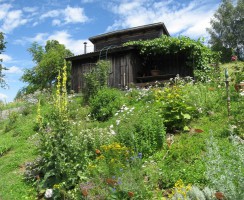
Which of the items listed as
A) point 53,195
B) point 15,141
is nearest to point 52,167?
point 53,195

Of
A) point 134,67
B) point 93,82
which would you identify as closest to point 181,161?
point 93,82

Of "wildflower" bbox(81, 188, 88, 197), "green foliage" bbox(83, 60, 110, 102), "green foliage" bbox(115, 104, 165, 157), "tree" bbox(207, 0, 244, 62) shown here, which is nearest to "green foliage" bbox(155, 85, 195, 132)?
"green foliage" bbox(115, 104, 165, 157)

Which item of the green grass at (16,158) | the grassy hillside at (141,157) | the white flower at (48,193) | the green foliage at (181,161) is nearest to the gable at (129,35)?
the green grass at (16,158)

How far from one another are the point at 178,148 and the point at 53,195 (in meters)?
2.91

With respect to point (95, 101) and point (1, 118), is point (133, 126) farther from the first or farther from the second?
point (1, 118)

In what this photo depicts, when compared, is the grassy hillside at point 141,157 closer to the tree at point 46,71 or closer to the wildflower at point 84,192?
the wildflower at point 84,192

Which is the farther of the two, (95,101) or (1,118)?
(1,118)

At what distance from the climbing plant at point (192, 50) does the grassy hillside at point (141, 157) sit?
653 centimetres

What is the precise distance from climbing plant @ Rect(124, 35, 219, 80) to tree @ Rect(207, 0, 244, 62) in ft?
86.3

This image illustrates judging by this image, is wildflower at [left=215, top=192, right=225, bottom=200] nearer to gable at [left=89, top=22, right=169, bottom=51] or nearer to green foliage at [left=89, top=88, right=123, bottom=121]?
green foliage at [left=89, top=88, right=123, bottom=121]

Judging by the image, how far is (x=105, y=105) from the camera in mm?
11477

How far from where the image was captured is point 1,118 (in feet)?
53.2

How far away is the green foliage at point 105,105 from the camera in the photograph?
36.7ft

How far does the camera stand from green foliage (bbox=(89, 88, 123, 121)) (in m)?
11.2
